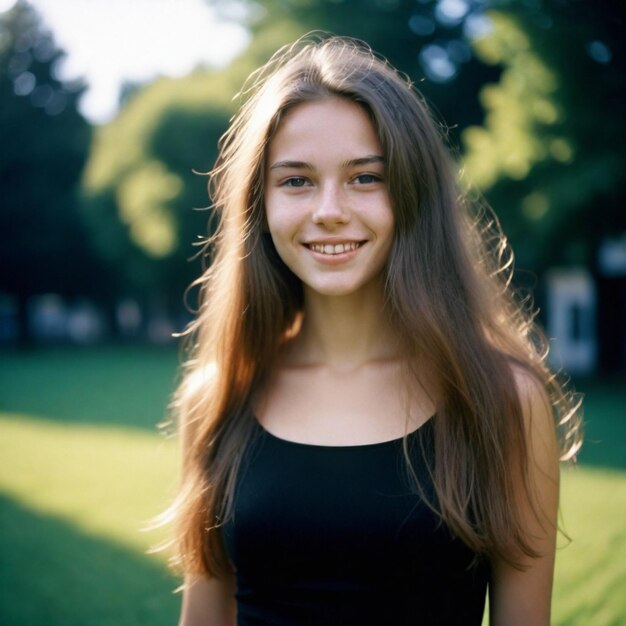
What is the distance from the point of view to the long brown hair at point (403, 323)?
1970mm

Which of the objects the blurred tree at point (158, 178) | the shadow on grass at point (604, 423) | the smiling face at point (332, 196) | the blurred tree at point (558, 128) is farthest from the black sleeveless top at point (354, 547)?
the blurred tree at point (158, 178)

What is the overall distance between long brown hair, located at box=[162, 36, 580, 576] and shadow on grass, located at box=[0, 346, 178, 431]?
24.9ft

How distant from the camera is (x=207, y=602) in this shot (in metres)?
2.35

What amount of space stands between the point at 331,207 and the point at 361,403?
1.99 feet

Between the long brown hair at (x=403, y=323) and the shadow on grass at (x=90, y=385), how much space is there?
760 cm

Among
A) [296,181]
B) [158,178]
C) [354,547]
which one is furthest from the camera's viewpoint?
[158,178]

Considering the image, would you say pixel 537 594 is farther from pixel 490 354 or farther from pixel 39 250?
pixel 39 250

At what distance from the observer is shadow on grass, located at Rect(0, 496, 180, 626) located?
528 cm

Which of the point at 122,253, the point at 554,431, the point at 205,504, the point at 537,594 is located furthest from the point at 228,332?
the point at 122,253

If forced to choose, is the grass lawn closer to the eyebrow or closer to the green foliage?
the eyebrow

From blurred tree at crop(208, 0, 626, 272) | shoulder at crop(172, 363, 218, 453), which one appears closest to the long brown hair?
shoulder at crop(172, 363, 218, 453)

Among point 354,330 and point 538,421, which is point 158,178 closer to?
point 354,330

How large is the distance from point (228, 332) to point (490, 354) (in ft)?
2.93

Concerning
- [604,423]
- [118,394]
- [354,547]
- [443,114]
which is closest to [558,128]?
[604,423]
